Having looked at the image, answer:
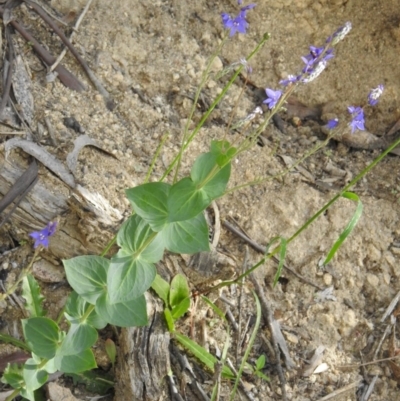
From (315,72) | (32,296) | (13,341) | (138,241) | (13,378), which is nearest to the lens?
(315,72)

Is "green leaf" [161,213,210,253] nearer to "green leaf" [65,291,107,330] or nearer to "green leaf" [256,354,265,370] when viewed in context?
"green leaf" [65,291,107,330]

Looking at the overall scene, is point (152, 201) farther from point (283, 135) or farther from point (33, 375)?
point (283, 135)

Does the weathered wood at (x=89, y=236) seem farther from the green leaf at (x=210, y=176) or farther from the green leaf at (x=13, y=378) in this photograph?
the green leaf at (x=210, y=176)

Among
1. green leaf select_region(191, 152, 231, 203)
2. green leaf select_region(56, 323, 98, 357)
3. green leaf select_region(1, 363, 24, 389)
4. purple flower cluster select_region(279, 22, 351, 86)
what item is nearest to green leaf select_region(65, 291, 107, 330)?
green leaf select_region(56, 323, 98, 357)

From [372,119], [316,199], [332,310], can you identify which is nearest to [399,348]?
[332,310]

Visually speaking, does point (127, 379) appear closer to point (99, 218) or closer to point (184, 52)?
point (99, 218)

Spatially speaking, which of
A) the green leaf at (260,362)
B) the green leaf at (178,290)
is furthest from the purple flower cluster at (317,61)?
the green leaf at (260,362)

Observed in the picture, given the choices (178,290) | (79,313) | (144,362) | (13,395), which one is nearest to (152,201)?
(79,313)
